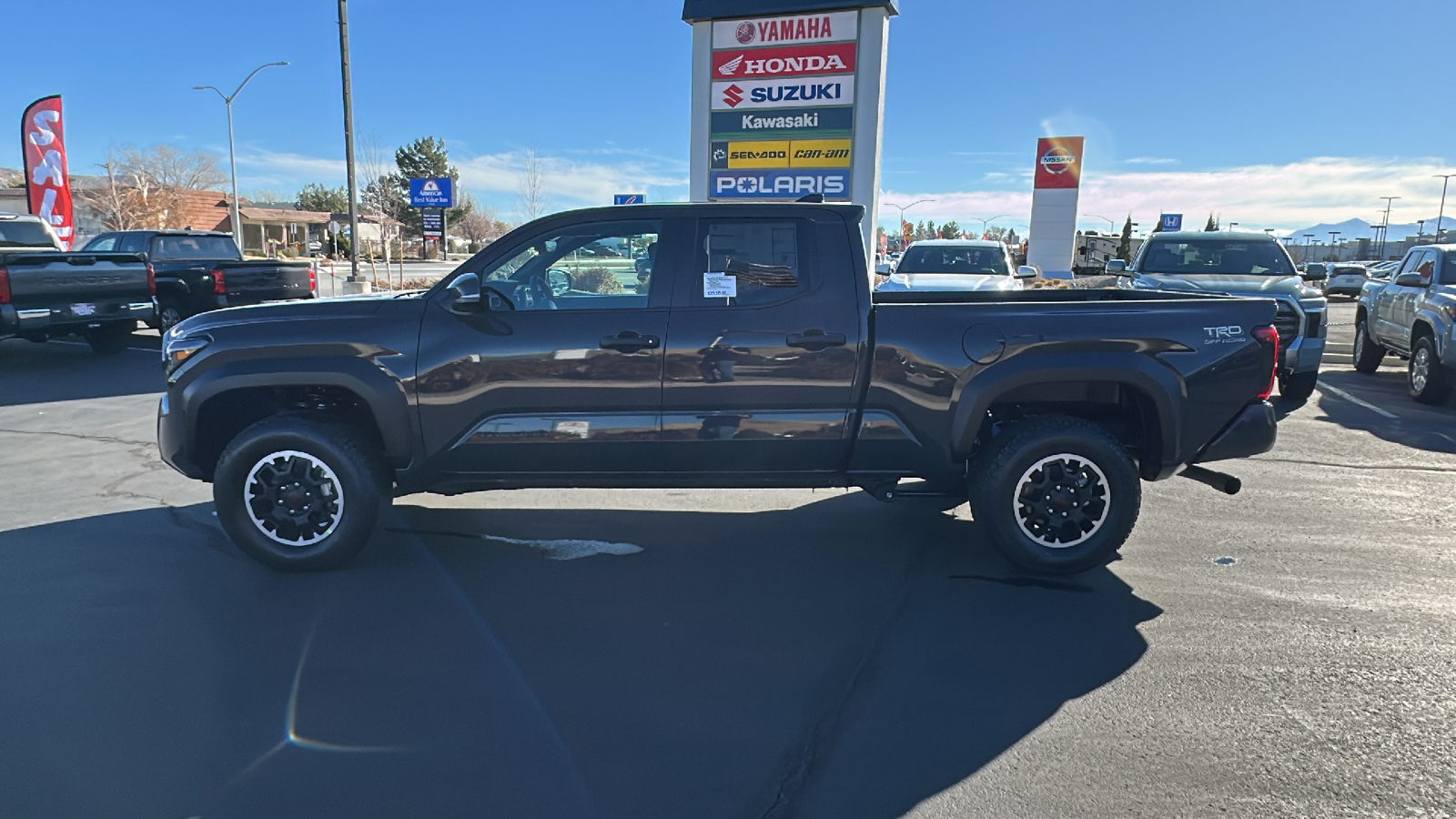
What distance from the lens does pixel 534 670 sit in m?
3.66

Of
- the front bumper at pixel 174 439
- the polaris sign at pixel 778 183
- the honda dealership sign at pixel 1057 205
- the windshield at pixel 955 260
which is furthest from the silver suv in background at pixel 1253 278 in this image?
the honda dealership sign at pixel 1057 205

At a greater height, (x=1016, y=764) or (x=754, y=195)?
(x=754, y=195)

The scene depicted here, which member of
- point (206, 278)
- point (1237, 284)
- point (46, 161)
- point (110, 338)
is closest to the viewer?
point (1237, 284)

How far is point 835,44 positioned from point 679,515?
10.6 m

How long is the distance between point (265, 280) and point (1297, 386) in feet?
44.4

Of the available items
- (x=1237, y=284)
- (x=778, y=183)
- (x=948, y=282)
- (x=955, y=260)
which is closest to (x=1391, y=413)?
(x=1237, y=284)

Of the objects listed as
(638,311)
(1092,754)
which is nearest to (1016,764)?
(1092,754)

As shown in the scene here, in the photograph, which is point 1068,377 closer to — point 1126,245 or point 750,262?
point 750,262

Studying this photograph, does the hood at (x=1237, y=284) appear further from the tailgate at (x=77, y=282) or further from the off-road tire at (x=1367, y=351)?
the tailgate at (x=77, y=282)

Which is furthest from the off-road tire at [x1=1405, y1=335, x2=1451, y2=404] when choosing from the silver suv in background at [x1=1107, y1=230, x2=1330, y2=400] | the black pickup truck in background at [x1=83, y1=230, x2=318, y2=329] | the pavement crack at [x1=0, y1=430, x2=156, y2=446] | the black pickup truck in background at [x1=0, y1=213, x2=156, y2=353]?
the black pickup truck in background at [x1=0, y1=213, x2=156, y2=353]

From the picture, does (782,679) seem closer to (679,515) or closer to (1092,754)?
(1092,754)

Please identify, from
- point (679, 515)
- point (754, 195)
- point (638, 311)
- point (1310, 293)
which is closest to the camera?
point (638, 311)

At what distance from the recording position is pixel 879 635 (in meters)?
4.03

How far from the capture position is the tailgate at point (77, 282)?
1060cm
